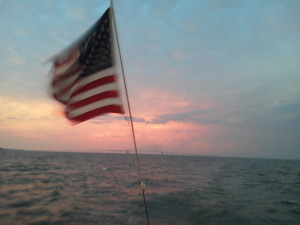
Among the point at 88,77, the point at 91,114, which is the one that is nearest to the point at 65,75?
the point at 88,77

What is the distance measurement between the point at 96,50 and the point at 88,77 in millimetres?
675

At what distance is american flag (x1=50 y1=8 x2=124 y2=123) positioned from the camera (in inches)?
189

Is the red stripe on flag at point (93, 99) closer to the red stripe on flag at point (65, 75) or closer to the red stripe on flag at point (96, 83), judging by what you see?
the red stripe on flag at point (96, 83)

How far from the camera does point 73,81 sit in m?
4.94

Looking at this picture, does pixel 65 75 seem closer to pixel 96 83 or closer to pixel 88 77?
pixel 88 77

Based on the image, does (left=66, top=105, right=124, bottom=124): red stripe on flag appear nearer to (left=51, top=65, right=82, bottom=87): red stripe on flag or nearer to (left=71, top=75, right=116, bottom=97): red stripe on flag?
(left=71, top=75, right=116, bottom=97): red stripe on flag

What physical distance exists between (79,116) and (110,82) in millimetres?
1166

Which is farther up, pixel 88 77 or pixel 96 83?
pixel 88 77

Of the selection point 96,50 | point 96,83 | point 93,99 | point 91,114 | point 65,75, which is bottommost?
point 91,114

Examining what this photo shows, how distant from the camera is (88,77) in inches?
194

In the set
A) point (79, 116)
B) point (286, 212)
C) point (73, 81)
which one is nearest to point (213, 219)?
point (286, 212)

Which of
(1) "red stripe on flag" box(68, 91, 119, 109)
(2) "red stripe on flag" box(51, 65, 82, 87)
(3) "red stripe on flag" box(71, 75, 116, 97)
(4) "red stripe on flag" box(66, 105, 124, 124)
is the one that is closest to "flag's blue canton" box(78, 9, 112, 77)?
(2) "red stripe on flag" box(51, 65, 82, 87)

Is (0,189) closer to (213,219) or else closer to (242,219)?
(213,219)

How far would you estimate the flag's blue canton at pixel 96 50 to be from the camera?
15.7ft
